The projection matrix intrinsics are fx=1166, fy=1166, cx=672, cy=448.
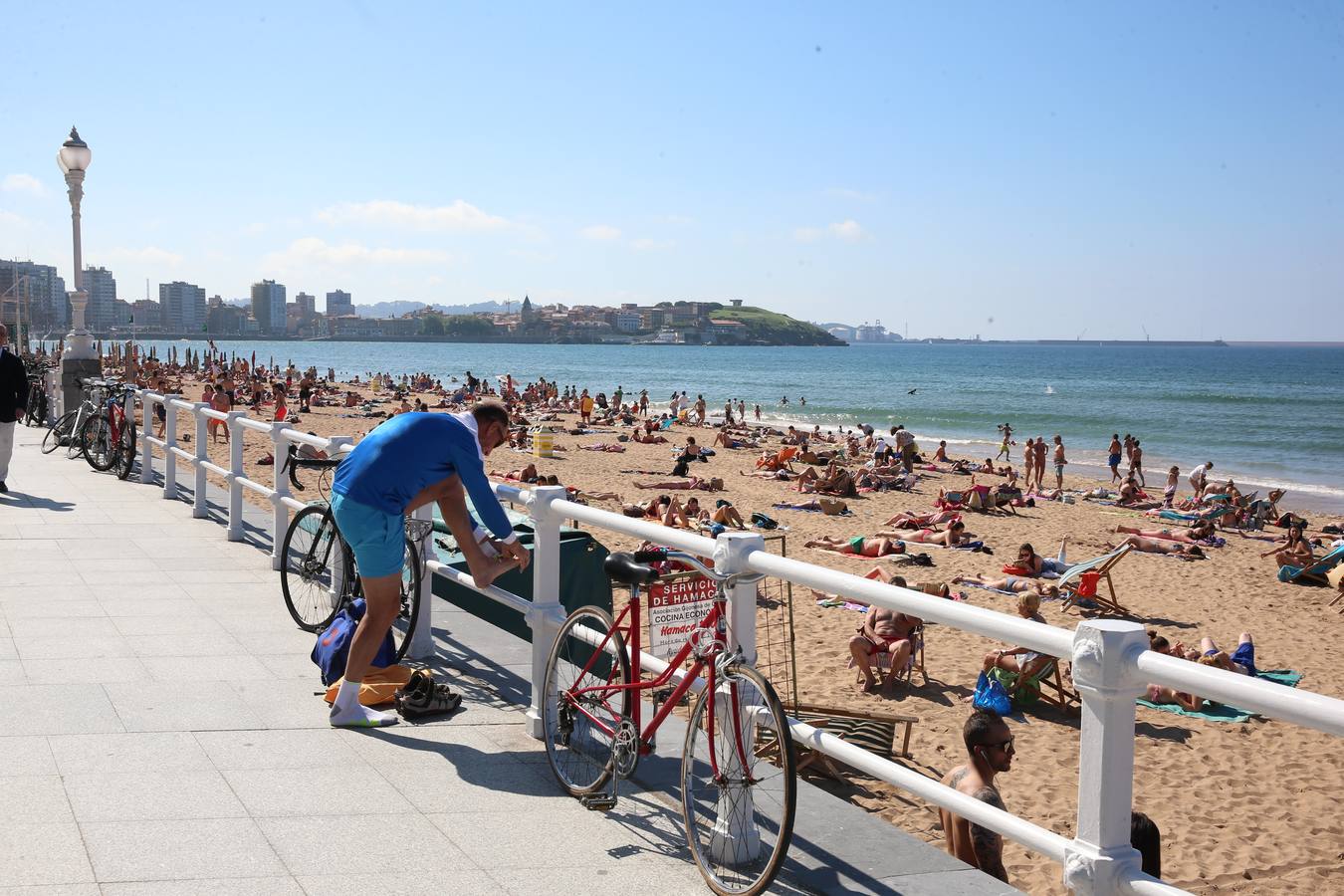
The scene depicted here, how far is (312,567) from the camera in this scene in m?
6.53

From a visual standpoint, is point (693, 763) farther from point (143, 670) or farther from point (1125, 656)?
point (143, 670)

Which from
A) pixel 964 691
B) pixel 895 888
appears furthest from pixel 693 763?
pixel 964 691

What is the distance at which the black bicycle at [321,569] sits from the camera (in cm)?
596

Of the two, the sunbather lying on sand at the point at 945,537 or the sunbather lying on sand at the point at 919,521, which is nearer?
the sunbather lying on sand at the point at 945,537

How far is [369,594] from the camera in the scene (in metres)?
5.00

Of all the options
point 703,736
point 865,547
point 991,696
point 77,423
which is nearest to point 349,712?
point 703,736

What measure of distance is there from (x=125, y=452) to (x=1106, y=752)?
43.8 feet

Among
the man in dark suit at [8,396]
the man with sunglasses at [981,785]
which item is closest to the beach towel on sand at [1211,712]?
the man with sunglasses at [981,785]

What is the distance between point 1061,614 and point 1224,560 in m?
6.72

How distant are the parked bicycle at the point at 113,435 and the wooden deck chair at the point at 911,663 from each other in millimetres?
8742

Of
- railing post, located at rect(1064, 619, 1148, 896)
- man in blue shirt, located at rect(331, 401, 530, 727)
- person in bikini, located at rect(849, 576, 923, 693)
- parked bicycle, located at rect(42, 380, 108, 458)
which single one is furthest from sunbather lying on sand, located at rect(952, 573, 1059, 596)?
railing post, located at rect(1064, 619, 1148, 896)

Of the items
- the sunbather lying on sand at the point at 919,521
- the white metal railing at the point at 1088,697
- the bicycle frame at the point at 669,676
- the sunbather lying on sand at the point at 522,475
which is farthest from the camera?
the sunbather lying on sand at the point at 522,475

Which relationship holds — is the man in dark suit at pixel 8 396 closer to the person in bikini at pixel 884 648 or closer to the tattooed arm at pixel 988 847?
the person in bikini at pixel 884 648

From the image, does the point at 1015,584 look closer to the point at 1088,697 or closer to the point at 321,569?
the point at 321,569
